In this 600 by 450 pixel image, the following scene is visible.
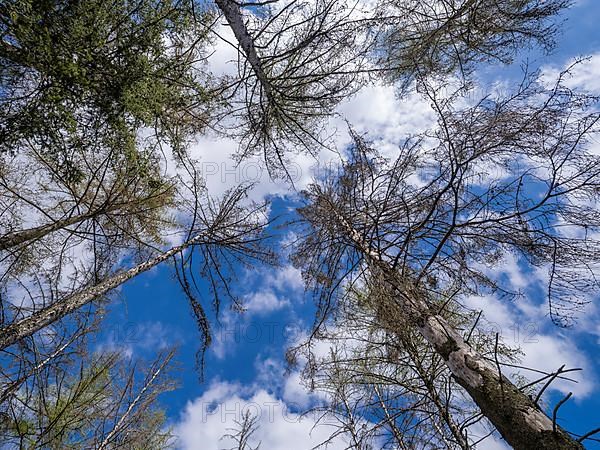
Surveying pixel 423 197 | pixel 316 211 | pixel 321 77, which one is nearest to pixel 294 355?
pixel 316 211

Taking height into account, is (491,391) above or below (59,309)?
below

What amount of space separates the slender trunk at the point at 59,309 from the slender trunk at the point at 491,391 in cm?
335

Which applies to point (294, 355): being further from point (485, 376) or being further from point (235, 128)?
point (235, 128)

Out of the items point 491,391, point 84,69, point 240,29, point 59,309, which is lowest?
point 491,391

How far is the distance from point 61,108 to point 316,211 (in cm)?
365

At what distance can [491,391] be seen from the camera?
2.53 m

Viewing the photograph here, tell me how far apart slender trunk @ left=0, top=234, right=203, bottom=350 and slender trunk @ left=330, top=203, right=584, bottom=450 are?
11.0 feet

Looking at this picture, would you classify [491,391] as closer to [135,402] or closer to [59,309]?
[59,309]

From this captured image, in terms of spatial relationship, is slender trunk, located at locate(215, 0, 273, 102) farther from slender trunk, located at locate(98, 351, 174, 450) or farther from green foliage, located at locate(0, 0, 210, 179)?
slender trunk, located at locate(98, 351, 174, 450)

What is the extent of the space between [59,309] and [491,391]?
14.0 feet

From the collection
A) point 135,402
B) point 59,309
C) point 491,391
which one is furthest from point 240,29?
point 135,402

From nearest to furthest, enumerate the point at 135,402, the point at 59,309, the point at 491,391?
the point at 491,391
the point at 59,309
the point at 135,402

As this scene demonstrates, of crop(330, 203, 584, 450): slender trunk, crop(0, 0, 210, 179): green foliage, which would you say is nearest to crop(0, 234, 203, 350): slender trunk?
crop(0, 0, 210, 179): green foliage

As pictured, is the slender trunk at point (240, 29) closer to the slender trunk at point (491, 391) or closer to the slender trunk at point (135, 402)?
the slender trunk at point (491, 391)
